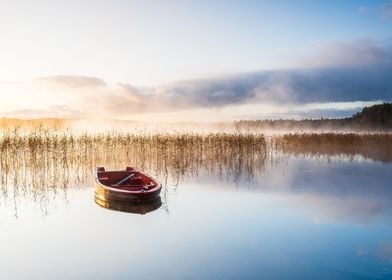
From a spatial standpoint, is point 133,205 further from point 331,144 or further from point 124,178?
point 331,144

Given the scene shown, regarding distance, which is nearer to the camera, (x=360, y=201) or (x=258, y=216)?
(x=258, y=216)

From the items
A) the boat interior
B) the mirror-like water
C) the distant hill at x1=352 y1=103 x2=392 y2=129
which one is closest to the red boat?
the boat interior

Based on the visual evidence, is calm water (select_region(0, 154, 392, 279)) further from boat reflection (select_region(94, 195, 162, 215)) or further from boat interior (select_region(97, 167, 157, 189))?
boat interior (select_region(97, 167, 157, 189))

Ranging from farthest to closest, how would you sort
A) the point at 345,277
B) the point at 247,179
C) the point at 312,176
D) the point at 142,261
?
the point at 312,176 → the point at 247,179 → the point at 142,261 → the point at 345,277

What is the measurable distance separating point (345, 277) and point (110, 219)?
20.3 feet

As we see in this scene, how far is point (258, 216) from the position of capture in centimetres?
1249

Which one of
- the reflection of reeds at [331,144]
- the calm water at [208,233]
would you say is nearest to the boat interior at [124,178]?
the calm water at [208,233]

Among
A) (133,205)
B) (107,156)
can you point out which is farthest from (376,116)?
(133,205)

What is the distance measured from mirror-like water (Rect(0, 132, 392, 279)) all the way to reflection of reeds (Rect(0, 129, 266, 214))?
0.44 ft

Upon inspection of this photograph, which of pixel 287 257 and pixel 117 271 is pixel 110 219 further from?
Answer: pixel 287 257

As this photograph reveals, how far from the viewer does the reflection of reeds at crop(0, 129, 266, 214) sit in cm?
1786

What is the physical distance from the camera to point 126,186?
1468cm

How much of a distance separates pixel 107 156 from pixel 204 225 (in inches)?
486

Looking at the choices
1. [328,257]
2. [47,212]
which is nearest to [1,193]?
[47,212]
